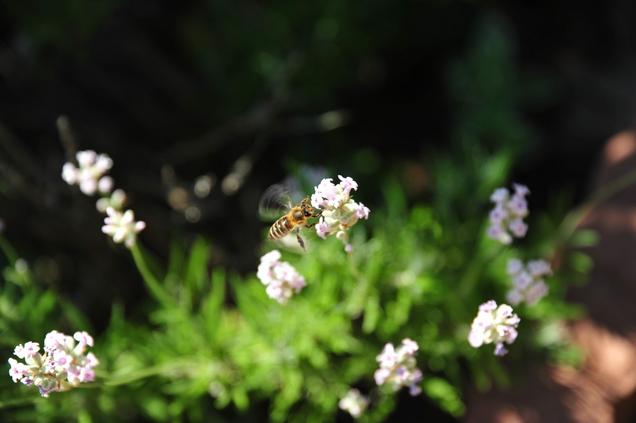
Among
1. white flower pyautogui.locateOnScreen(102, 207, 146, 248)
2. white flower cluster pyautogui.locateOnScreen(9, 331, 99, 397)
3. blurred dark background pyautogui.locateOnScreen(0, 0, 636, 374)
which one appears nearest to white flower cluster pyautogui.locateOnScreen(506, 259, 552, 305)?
white flower pyautogui.locateOnScreen(102, 207, 146, 248)

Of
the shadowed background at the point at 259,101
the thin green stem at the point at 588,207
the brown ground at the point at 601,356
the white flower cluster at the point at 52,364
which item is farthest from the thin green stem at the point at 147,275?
the thin green stem at the point at 588,207

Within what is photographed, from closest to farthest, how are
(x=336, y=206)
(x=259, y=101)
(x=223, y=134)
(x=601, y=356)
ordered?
1. (x=336, y=206)
2. (x=601, y=356)
3. (x=223, y=134)
4. (x=259, y=101)

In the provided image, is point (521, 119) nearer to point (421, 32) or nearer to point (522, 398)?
point (421, 32)

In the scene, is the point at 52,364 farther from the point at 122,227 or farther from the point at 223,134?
the point at 223,134

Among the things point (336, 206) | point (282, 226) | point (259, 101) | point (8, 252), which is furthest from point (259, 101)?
point (336, 206)

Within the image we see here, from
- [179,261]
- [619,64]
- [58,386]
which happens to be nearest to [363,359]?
[179,261]
